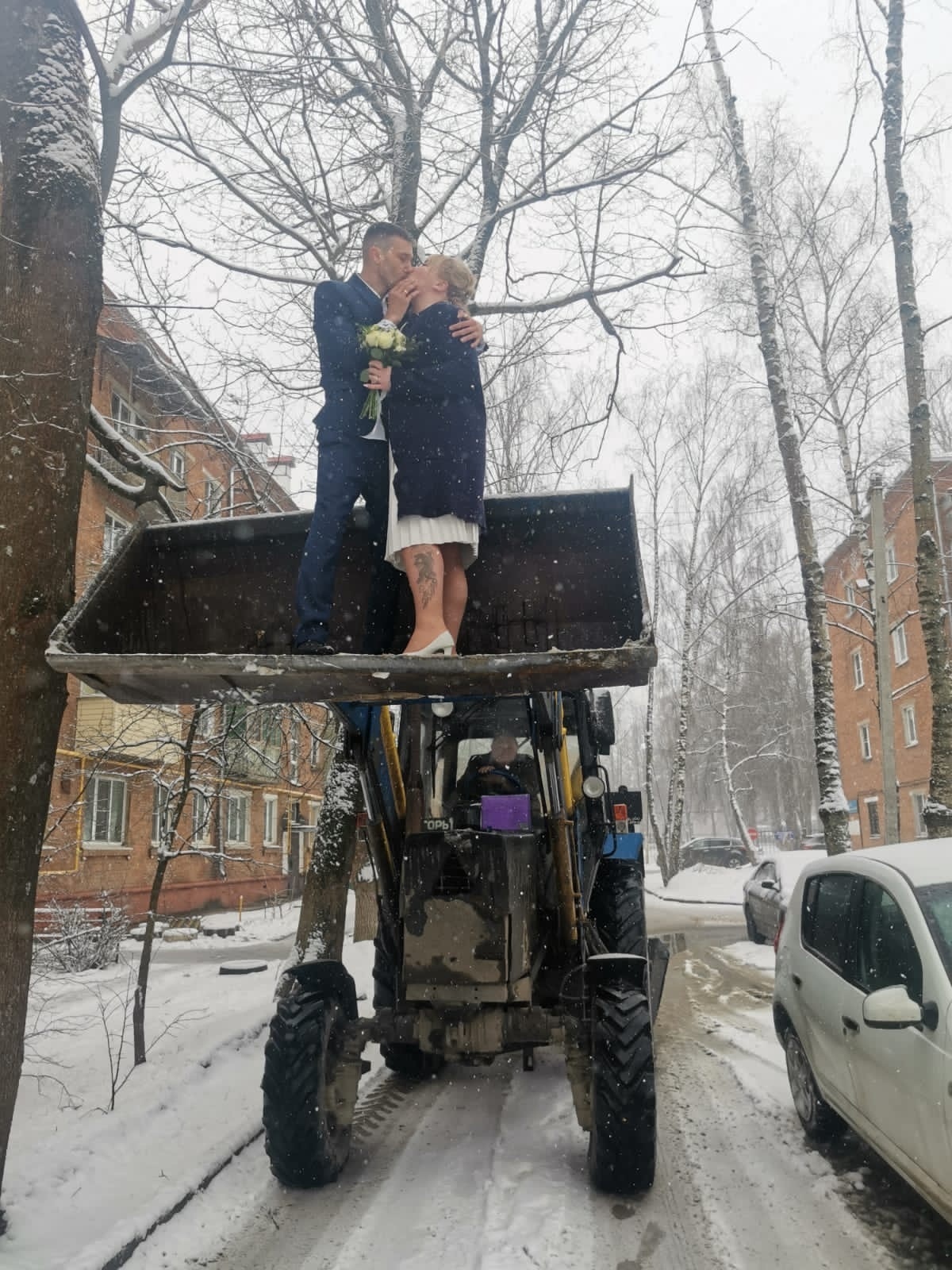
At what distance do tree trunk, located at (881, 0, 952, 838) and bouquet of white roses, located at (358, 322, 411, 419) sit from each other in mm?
8400

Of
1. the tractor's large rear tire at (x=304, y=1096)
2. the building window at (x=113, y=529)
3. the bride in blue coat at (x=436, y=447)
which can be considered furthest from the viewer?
the building window at (x=113, y=529)

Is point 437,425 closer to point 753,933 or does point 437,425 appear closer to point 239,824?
point 753,933

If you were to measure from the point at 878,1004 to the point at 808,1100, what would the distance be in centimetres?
199

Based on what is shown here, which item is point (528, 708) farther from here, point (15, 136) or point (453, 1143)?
point (15, 136)

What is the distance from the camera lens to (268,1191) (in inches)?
186

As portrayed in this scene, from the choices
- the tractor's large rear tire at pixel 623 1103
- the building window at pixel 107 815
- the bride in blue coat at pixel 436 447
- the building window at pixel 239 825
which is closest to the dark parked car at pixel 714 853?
the building window at pixel 239 825

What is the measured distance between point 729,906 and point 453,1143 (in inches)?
852

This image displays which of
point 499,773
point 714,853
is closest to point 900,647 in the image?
point 714,853

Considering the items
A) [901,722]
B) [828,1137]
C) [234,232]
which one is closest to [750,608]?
[901,722]

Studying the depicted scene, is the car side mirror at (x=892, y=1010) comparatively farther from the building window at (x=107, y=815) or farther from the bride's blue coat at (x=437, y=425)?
the building window at (x=107, y=815)

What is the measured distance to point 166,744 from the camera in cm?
770

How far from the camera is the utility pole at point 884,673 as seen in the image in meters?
12.0

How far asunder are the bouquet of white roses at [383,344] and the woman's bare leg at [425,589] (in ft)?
2.35

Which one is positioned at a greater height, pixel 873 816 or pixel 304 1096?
pixel 873 816
